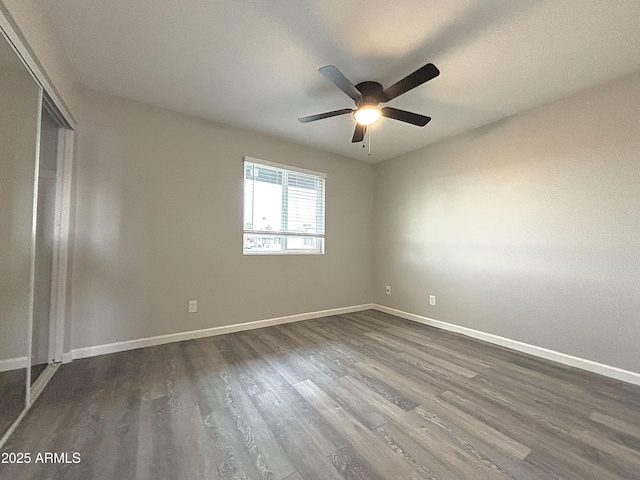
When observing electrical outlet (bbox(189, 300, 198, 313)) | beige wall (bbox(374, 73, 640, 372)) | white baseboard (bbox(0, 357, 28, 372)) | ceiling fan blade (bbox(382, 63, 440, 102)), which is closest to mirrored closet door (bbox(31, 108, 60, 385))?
white baseboard (bbox(0, 357, 28, 372))

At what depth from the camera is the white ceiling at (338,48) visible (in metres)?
1.53

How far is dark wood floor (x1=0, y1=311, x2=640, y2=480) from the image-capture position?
3.80ft

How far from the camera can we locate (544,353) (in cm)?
242

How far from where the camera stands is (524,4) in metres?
1.47

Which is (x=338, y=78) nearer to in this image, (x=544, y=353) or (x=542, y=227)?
(x=542, y=227)

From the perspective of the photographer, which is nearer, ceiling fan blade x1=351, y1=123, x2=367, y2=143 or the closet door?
the closet door

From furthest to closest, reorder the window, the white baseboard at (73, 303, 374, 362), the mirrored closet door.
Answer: the window → the white baseboard at (73, 303, 374, 362) → the mirrored closet door

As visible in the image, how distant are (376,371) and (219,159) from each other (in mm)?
2817

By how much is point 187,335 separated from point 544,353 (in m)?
3.70

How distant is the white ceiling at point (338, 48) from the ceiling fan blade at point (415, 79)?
0.26 metres

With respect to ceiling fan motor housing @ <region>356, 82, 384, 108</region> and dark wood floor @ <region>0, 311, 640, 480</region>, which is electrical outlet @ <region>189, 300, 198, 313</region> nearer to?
dark wood floor @ <region>0, 311, 640, 480</region>

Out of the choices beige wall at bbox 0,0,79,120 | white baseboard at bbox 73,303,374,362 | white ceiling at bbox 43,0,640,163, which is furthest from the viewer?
white baseboard at bbox 73,303,374,362

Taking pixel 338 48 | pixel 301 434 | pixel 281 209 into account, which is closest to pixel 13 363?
pixel 301 434

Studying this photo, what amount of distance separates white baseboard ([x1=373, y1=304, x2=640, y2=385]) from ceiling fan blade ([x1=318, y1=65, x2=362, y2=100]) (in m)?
2.94
